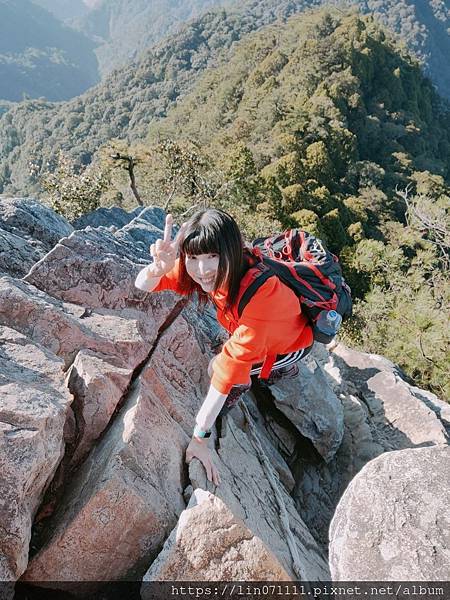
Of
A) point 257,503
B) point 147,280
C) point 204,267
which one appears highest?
point 204,267

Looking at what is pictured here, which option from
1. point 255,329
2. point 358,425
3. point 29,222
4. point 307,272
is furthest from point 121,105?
point 255,329

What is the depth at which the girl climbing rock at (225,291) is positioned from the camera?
2.94m

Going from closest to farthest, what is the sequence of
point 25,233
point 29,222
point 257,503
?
point 257,503
point 25,233
point 29,222

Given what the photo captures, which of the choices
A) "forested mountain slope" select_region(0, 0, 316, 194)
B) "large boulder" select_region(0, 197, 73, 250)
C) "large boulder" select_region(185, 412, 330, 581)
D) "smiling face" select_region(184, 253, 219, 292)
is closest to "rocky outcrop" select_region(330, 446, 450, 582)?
"large boulder" select_region(185, 412, 330, 581)

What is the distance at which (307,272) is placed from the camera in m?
3.42

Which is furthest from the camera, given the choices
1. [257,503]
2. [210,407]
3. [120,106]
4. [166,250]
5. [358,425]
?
[120,106]

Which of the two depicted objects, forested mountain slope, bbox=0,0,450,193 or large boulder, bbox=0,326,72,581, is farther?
forested mountain slope, bbox=0,0,450,193

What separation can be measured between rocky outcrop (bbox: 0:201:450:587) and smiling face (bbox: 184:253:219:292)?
1.20 meters

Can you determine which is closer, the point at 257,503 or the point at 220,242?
the point at 220,242

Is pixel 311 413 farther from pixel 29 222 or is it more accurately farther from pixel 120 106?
pixel 120 106

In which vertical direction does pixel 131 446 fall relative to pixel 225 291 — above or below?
below

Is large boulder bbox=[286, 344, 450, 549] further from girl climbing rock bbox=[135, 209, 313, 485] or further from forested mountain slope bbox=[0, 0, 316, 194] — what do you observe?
forested mountain slope bbox=[0, 0, 316, 194]

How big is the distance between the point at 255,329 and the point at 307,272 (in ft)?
2.28

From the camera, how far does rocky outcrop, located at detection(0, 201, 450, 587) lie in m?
3.01
